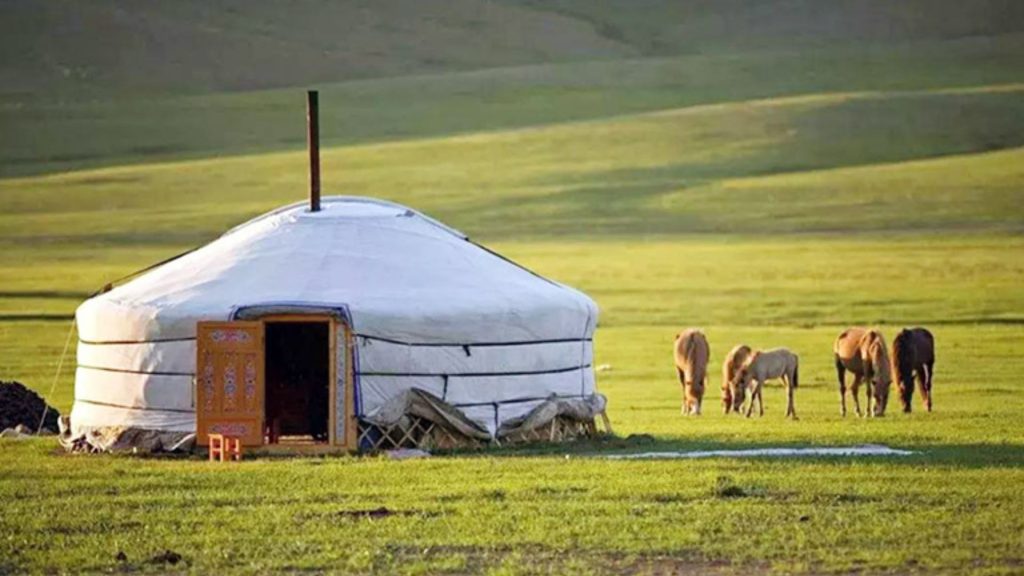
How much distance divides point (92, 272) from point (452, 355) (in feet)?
92.6

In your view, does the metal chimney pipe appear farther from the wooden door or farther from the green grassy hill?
the green grassy hill

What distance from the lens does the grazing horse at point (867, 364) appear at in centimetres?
2294

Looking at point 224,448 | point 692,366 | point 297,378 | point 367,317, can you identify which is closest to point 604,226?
point 692,366

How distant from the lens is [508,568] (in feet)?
38.4

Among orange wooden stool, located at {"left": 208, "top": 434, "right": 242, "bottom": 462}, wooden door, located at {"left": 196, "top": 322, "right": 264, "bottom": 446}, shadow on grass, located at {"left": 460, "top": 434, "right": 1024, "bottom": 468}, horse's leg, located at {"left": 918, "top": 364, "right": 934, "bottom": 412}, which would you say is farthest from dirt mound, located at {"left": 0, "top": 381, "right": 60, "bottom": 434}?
horse's leg, located at {"left": 918, "top": 364, "right": 934, "bottom": 412}

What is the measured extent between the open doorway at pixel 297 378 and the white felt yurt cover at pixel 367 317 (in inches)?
70.2

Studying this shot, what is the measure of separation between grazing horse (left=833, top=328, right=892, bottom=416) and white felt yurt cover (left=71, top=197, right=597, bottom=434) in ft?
14.8

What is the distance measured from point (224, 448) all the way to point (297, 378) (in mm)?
3470

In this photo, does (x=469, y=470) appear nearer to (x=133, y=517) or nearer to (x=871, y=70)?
(x=133, y=517)

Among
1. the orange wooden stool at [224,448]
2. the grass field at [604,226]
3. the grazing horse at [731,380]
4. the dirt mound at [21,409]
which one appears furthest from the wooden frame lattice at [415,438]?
the grazing horse at [731,380]

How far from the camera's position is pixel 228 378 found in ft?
57.9

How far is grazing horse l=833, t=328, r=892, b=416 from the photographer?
22938 mm

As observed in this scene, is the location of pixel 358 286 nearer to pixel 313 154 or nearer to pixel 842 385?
pixel 313 154

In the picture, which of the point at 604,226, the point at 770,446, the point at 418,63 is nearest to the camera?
the point at 770,446
